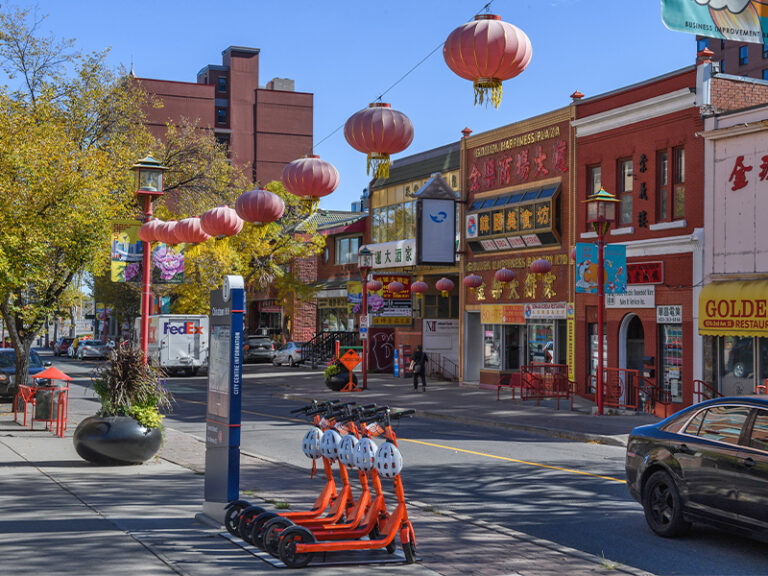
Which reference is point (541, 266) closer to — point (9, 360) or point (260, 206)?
point (260, 206)

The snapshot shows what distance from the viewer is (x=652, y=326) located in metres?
25.0

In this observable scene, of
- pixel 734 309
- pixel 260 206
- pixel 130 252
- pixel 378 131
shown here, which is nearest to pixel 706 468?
pixel 378 131

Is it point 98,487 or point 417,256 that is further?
point 417,256

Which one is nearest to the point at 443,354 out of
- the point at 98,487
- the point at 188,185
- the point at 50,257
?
the point at 188,185

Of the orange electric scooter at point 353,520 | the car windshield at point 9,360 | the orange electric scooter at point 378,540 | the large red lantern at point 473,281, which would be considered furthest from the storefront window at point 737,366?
the car windshield at point 9,360

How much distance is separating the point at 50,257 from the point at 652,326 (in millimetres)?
15898

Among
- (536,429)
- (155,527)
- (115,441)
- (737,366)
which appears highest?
(737,366)

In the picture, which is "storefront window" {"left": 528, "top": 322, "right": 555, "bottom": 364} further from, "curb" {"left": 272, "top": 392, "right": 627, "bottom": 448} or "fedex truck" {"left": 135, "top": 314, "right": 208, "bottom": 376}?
"fedex truck" {"left": 135, "top": 314, "right": 208, "bottom": 376}

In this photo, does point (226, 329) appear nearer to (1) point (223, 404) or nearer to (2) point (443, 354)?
(1) point (223, 404)

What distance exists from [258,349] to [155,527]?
142 feet

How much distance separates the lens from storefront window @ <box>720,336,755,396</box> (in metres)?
22.3

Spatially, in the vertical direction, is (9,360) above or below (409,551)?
above

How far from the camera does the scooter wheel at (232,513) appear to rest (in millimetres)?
8555

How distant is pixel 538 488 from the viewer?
12492 millimetres
